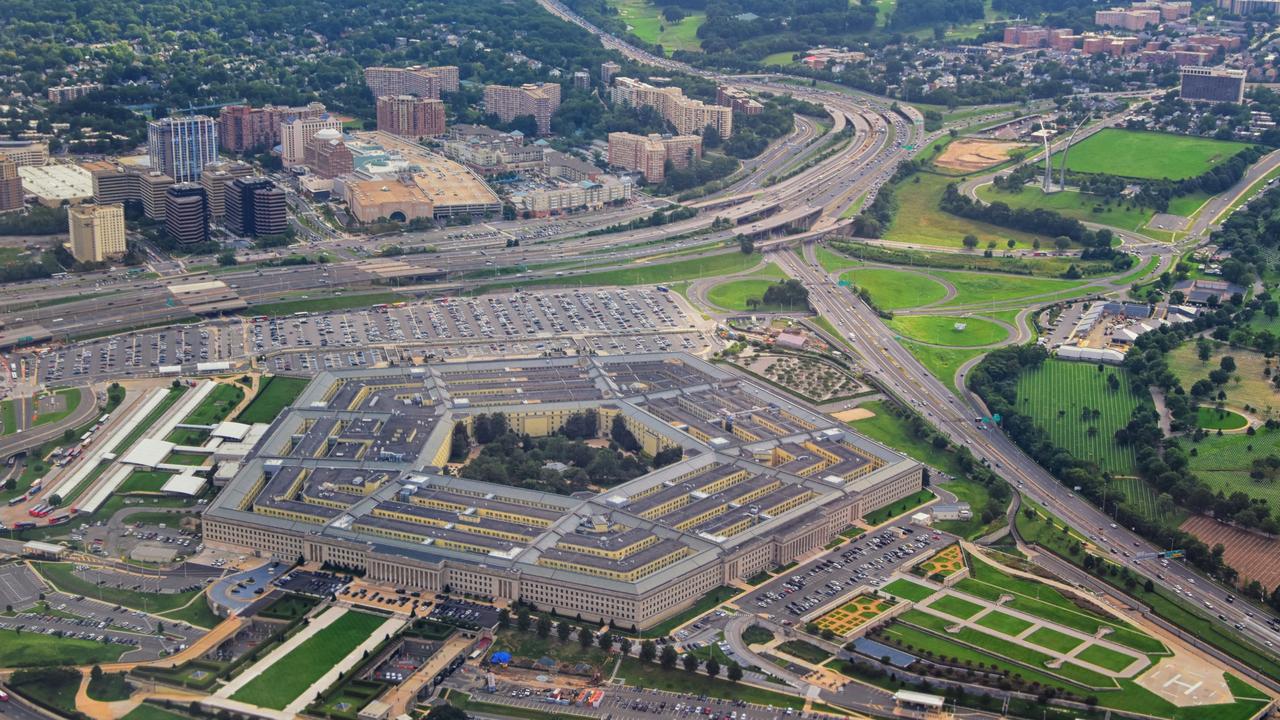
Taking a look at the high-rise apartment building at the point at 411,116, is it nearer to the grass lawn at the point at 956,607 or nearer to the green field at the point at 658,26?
the green field at the point at 658,26

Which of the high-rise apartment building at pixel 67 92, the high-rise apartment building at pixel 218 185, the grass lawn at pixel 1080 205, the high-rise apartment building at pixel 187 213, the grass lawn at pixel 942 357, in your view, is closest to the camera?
the grass lawn at pixel 942 357

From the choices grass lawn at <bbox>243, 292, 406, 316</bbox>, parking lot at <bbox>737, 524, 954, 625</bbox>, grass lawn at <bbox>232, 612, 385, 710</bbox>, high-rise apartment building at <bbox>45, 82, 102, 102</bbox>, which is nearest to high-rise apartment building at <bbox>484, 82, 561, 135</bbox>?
high-rise apartment building at <bbox>45, 82, 102, 102</bbox>

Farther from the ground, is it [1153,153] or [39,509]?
[1153,153]

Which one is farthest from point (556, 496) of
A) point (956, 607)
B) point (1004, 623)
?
point (1004, 623)

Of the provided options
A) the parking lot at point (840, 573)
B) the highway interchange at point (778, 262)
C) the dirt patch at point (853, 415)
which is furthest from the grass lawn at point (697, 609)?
the dirt patch at point (853, 415)

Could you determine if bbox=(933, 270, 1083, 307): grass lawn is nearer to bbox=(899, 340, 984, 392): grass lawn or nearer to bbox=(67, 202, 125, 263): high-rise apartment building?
bbox=(899, 340, 984, 392): grass lawn

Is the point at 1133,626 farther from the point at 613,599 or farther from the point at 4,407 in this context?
the point at 4,407

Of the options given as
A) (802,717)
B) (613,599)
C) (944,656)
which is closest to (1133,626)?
(944,656)
